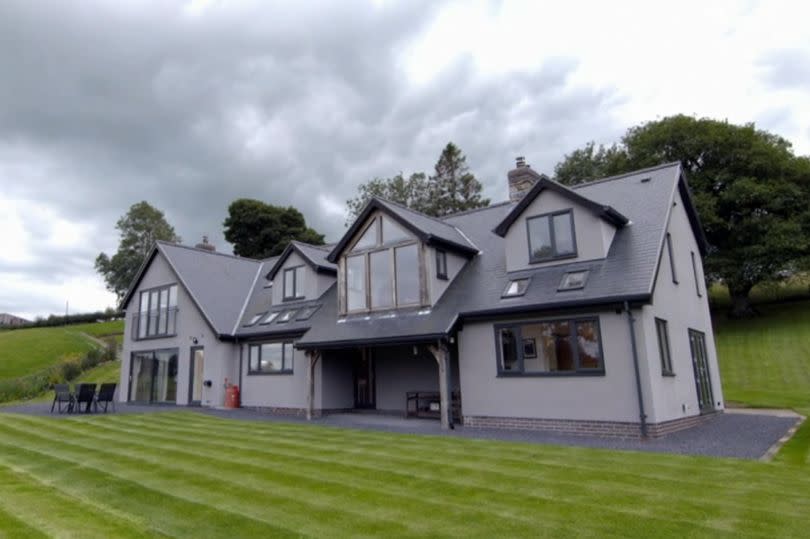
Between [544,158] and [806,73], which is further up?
[544,158]

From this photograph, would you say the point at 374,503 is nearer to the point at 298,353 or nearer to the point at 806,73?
the point at 298,353

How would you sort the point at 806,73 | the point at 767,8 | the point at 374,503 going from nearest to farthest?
the point at 374,503 < the point at 767,8 < the point at 806,73

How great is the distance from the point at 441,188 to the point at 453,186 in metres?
1.12

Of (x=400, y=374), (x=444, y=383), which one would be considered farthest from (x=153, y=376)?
(x=444, y=383)

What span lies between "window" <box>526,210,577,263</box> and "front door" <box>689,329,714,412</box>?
4891 mm

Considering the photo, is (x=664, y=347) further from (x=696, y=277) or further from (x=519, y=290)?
(x=696, y=277)

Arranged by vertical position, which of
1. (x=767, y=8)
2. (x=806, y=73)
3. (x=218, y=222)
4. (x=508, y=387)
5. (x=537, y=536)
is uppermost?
(x=218, y=222)

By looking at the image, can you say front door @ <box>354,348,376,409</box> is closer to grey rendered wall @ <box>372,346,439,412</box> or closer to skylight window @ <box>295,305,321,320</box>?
grey rendered wall @ <box>372,346,439,412</box>

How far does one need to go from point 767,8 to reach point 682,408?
10188 millimetres

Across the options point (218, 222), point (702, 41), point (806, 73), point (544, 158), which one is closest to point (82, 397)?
point (702, 41)

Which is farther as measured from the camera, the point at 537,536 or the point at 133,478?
the point at 133,478

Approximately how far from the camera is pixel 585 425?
11.7m

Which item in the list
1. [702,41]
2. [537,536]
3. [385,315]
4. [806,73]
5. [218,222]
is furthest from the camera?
[218,222]

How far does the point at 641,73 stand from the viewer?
16547mm
